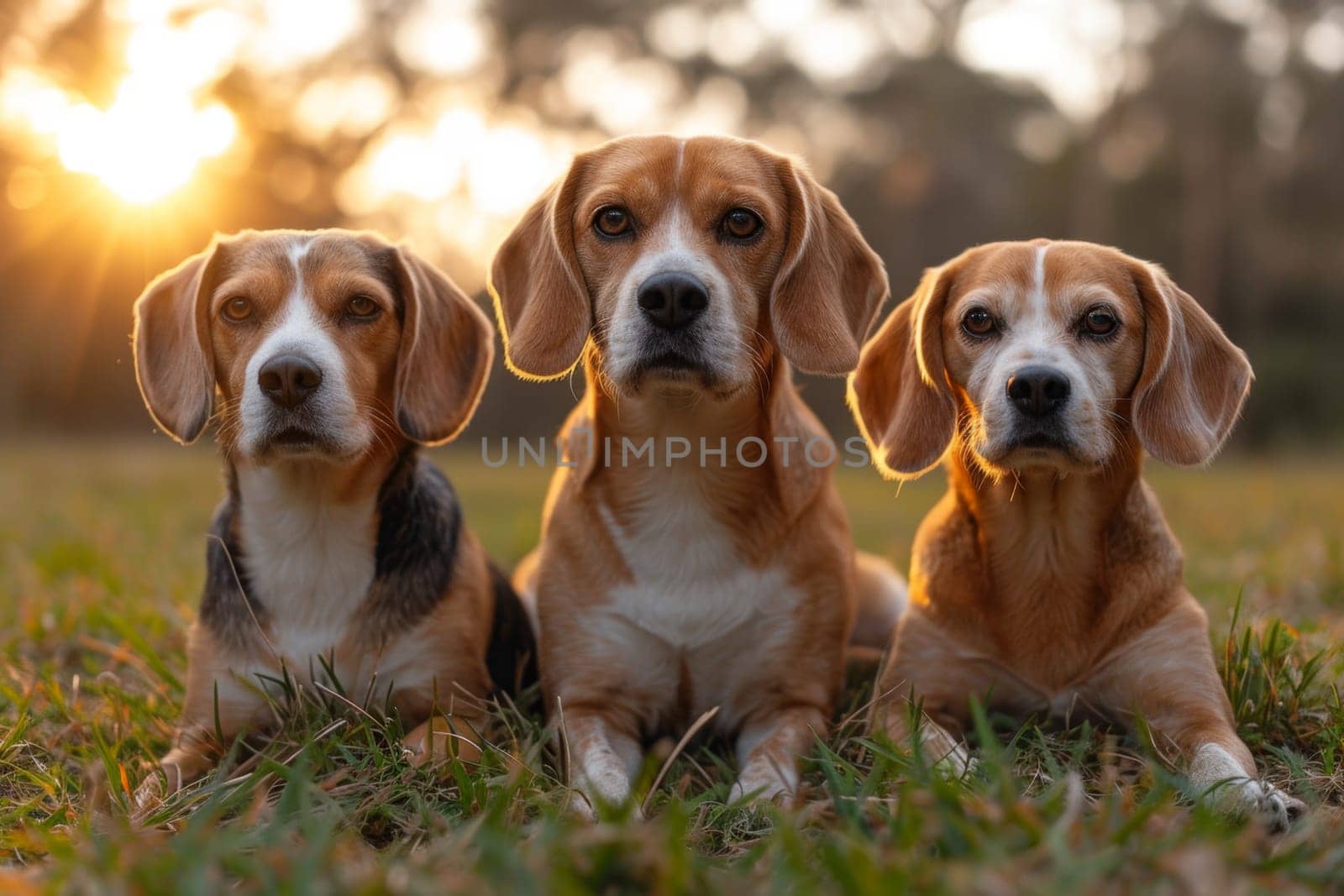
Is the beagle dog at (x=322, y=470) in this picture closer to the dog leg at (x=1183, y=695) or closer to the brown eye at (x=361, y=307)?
the brown eye at (x=361, y=307)

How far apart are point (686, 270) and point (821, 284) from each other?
0.58 m

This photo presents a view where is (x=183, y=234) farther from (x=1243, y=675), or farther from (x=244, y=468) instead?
(x=1243, y=675)

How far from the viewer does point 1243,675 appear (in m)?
3.85

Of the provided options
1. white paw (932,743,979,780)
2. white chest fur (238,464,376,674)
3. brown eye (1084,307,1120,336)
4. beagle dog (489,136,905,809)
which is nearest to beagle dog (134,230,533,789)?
white chest fur (238,464,376,674)

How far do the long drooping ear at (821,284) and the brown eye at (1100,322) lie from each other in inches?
27.3

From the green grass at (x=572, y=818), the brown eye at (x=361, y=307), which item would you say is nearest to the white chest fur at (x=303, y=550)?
the green grass at (x=572, y=818)

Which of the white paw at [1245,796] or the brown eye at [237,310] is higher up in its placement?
the brown eye at [237,310]

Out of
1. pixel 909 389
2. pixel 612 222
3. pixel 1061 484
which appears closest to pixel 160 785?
pixel 612 222

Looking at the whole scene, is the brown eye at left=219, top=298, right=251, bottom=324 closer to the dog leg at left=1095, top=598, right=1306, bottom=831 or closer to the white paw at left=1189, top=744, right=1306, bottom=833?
the dog leg at left=1095, top=598, right=1306, bottom=831

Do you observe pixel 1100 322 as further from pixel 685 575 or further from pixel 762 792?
pixel 762 792

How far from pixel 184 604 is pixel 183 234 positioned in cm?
1289

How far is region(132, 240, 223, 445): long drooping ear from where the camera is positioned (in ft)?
12.7

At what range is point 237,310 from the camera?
385 cm

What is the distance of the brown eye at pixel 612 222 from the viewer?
3891mm
